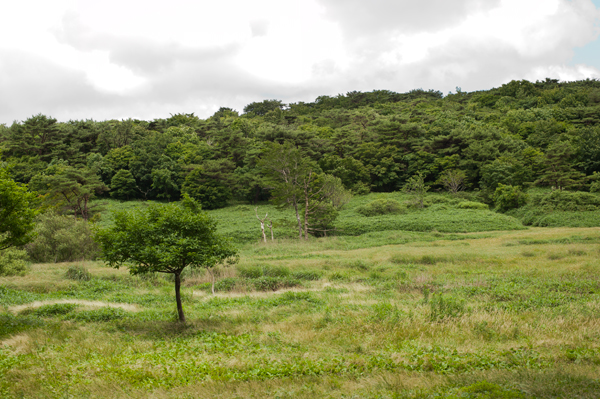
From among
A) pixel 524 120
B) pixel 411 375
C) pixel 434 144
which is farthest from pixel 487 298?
pixel 524 120

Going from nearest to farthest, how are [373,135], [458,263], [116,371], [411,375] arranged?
[411,375] < [116,371] < [458,263] < [373,135]

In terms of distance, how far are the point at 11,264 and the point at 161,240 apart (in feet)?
53.2

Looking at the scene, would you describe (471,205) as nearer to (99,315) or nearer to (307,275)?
(307,275)

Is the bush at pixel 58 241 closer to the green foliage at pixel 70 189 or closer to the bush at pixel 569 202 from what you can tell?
the green foliage at pixel 70 189

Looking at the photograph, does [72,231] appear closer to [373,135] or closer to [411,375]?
[411,375]

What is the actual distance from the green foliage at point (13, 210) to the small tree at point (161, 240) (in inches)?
119

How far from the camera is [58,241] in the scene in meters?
28.8

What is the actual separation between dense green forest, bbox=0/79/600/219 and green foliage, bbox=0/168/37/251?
111 ft

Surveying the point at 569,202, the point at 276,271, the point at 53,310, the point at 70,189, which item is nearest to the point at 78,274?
the point at 53,310

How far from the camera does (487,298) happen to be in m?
13.8

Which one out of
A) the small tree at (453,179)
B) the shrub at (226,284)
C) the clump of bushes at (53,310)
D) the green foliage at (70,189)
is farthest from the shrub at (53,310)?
the small tree at (453,179)

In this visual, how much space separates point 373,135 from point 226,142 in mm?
29767

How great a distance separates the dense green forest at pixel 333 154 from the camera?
2056 inches

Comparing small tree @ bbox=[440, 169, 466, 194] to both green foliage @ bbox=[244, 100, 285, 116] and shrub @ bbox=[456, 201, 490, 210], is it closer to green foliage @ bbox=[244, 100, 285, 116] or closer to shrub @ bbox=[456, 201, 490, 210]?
shrub @ bbox=[456, 201, 490, 210]
